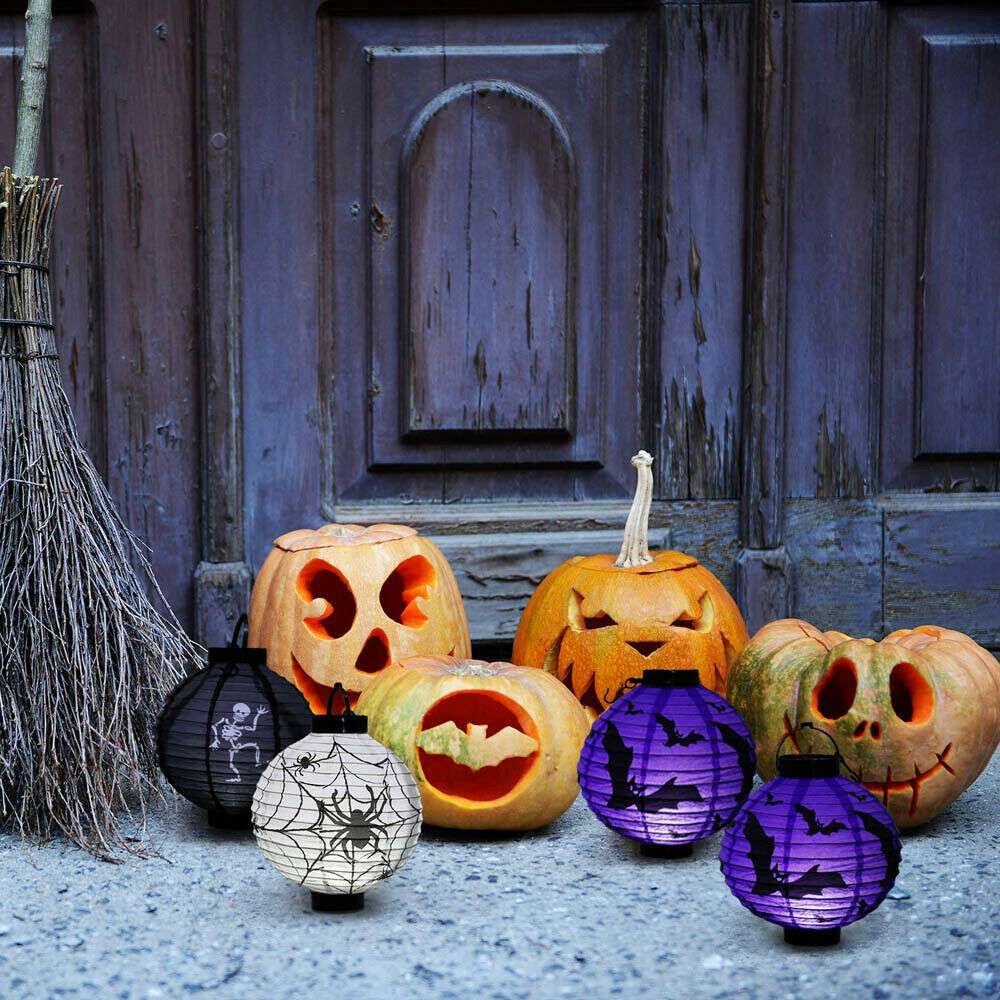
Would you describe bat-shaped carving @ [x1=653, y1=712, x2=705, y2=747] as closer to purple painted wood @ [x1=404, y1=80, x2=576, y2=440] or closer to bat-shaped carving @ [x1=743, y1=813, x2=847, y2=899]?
bat-shaped carving @ [x1=743, y1=813, x2=847, y2=899]

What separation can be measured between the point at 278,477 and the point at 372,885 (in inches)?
58.5

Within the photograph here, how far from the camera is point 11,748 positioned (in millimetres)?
2049

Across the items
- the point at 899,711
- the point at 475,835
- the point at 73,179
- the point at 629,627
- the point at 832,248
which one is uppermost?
the point at 73,179

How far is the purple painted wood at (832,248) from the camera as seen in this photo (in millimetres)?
3043

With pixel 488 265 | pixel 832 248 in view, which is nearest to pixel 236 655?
pixel 488 265

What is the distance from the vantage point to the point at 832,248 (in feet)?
10.1

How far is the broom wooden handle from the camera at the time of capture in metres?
2.31

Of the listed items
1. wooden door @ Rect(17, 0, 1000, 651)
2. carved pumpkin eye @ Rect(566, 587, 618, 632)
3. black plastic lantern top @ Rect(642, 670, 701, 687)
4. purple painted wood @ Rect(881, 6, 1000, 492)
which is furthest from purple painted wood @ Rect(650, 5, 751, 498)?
black plastic lantern top @ Rect(642, 670, 701, 687)

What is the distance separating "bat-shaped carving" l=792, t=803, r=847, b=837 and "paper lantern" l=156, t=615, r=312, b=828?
86cm

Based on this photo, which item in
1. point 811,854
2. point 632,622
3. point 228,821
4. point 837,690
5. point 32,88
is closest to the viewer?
point 811,854

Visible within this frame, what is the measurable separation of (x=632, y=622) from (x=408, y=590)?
1.63 ft

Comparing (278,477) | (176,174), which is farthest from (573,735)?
(176,174)

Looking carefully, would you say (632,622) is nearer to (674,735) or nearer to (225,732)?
(674,735)

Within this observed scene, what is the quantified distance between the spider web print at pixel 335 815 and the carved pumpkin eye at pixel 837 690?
84cm
